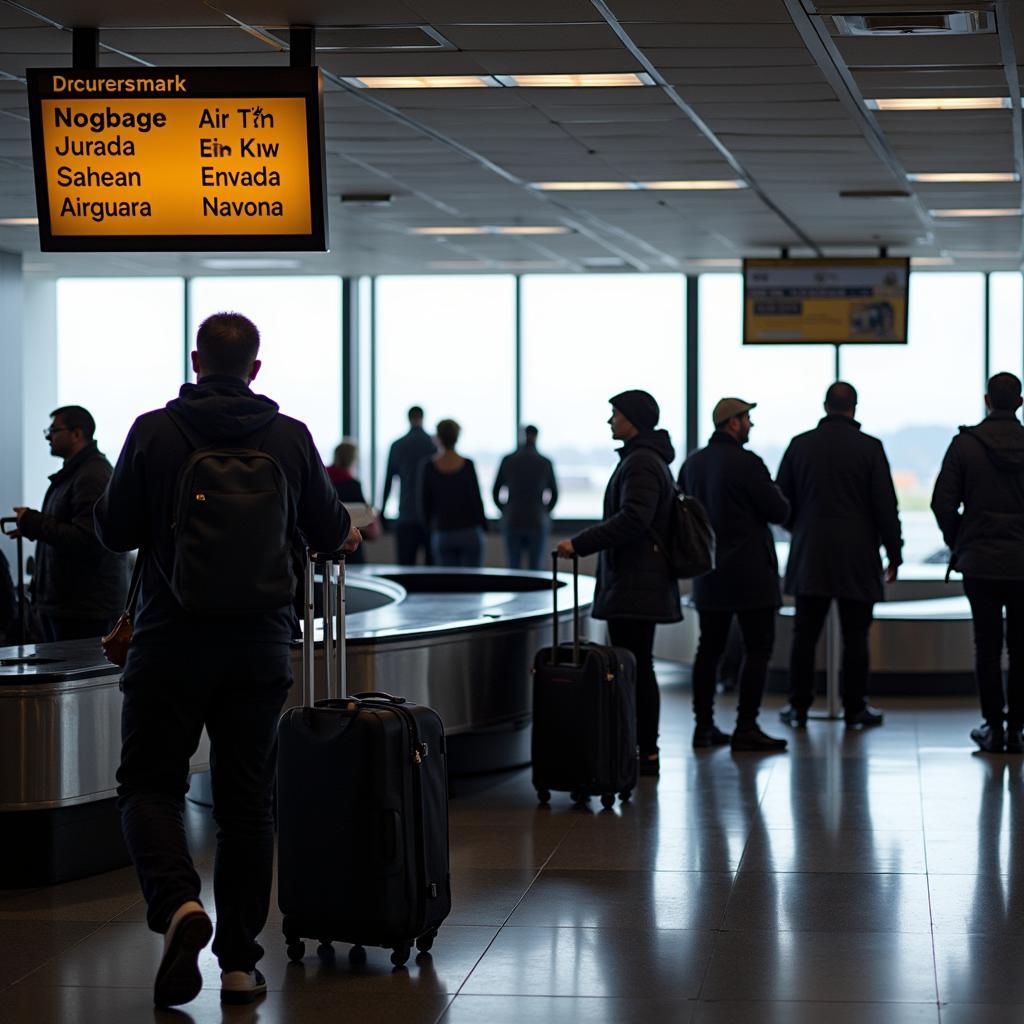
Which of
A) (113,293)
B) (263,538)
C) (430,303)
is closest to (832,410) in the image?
(263,538)

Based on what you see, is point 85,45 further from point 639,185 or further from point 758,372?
point 758,372

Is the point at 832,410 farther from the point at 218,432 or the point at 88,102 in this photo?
the point at 218,432

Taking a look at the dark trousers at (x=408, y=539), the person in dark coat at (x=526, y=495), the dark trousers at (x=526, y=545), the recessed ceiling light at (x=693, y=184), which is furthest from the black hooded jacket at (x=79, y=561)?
the dark trousers at (x=526, y=545)

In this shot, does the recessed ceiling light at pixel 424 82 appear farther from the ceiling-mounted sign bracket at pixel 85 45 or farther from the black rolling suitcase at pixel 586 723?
the black rolling suitcase at pixel 586 723

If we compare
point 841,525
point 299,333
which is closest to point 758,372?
point 299,333

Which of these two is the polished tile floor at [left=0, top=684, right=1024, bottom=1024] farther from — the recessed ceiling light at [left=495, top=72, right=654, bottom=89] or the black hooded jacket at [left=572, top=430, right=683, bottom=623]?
the recessed ceiling light at [left=495, top=72, right=654, bottom=89]

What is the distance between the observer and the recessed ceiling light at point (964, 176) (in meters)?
9.39

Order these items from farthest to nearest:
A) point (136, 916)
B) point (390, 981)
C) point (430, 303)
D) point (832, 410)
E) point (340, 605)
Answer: point (430, 303), point (832, 410), point (136, 916), point (340, 605), point (390, 981)

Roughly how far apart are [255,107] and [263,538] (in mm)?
2337

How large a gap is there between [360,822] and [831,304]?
9537 mm

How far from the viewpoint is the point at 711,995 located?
381 centimetres

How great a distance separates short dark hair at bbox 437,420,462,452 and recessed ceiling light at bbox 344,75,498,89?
509cm

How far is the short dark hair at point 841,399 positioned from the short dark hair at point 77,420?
360 cm

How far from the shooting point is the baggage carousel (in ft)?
16.1
